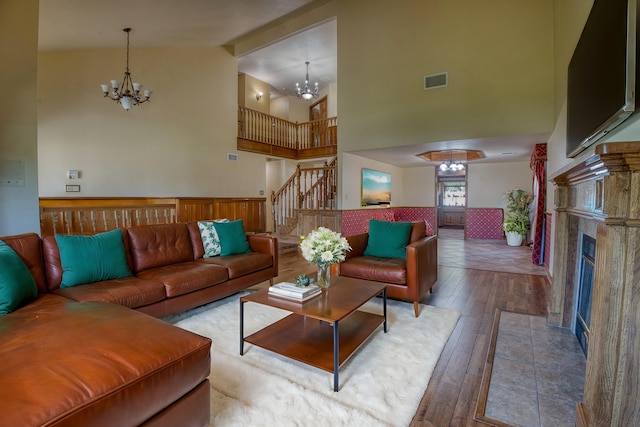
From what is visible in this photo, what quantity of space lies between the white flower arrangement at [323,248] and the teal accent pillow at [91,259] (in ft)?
5.78

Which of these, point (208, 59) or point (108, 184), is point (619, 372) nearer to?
point (108, 184)

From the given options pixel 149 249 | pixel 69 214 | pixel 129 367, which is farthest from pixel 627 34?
pixel 69 214

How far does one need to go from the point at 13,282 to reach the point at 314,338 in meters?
1.99

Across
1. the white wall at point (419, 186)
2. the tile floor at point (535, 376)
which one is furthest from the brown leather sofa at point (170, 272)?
the white wall at point (419, 186)

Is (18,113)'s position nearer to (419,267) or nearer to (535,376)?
(419,267)

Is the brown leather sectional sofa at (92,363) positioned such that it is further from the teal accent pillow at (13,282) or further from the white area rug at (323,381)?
the white area rug at (323,381)

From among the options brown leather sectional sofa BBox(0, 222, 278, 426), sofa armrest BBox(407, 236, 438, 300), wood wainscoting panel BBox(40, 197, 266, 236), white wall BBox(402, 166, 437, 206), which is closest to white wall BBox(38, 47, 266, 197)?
wood wainscoting panel BBox(40, 197, 266, 236)

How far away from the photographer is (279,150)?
30.2ft

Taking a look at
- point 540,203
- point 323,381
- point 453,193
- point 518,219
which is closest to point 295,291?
point 323,381

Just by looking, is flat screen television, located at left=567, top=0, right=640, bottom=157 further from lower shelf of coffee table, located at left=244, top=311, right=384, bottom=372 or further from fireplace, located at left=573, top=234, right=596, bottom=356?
lower shelf of coffee table, located at left=244, top=311, right=384, bottom=372

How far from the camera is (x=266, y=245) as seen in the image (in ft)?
12.8

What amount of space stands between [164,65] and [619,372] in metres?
8.10

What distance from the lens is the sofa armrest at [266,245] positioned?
3889 millimetres

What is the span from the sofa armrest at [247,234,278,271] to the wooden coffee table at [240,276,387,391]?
1.37 meters
